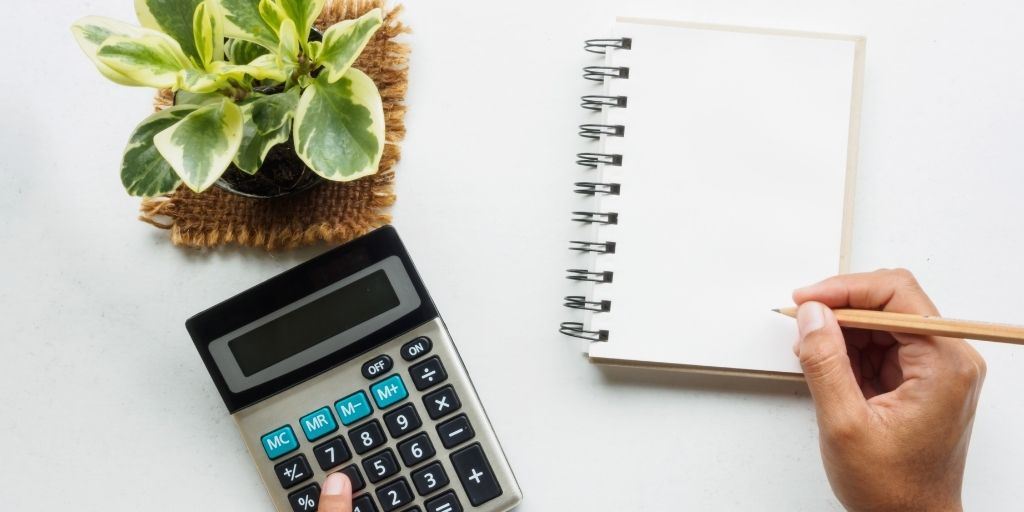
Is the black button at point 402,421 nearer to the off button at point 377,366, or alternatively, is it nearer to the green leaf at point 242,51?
the off button at point 377,366

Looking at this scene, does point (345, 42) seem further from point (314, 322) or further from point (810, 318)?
point (810, 318)

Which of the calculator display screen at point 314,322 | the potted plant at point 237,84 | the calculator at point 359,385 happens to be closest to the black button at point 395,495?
the calculator at point 359,385

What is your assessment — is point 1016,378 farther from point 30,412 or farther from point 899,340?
point 30,412

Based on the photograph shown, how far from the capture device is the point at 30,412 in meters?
0.63

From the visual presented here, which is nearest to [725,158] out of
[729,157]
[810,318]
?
[729,157]

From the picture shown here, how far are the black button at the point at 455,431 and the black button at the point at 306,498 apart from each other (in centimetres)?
10

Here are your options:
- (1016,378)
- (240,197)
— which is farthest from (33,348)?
(1016,378)

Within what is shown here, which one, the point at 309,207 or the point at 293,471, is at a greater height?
the point at 309,207

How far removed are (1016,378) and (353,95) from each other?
539 mm

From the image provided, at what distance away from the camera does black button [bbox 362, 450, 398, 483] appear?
579mm

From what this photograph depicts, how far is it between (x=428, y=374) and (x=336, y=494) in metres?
0.10

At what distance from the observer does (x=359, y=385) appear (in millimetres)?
583

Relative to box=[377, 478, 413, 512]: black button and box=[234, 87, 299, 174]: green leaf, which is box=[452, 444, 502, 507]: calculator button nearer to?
box=[377, 478, 413, 512]: black button

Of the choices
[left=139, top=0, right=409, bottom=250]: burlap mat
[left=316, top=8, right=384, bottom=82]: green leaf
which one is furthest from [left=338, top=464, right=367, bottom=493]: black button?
[left=316, top=8, right=384, bottom=82]: green leaf
